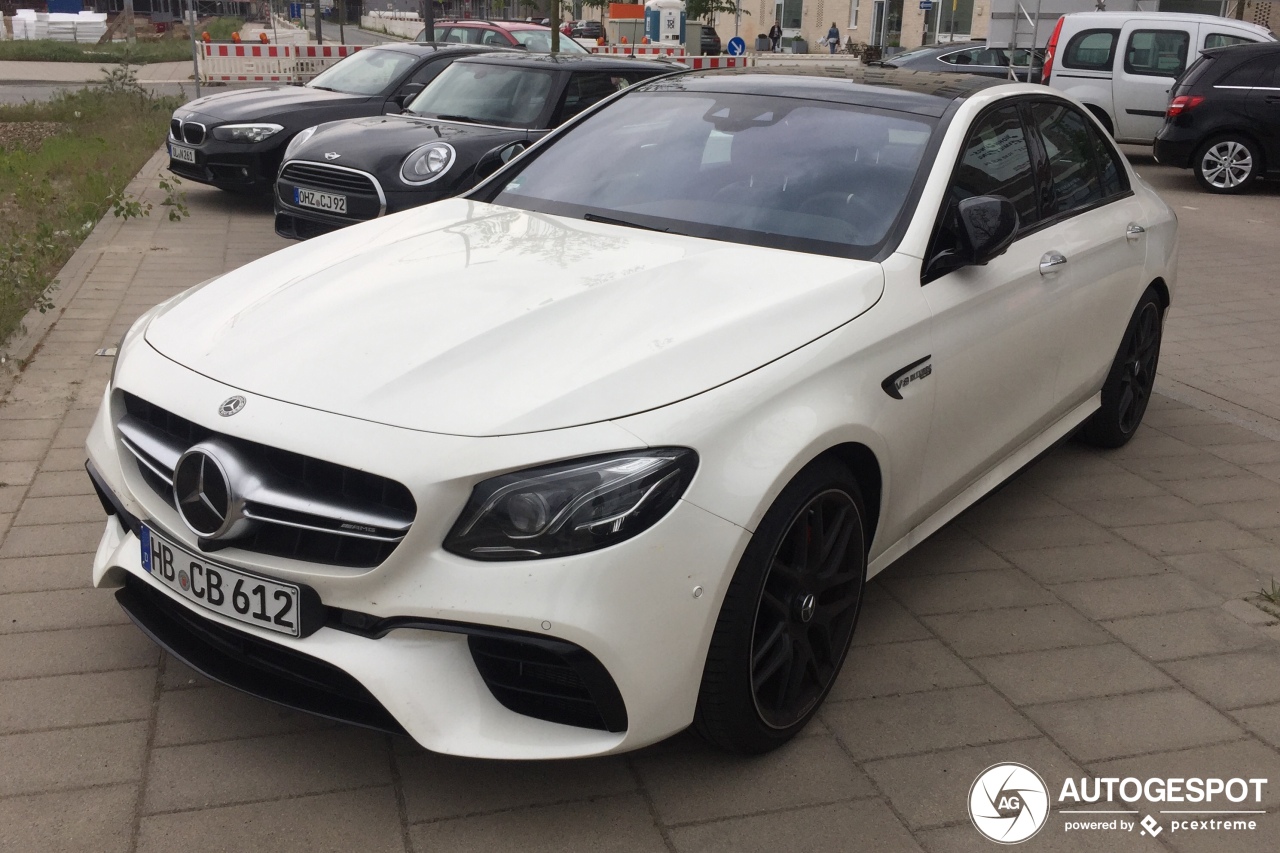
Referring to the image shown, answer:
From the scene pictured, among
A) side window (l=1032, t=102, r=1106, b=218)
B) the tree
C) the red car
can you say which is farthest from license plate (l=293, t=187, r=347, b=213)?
the tree

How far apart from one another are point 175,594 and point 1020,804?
1.93 metres

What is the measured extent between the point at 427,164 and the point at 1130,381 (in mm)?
4794

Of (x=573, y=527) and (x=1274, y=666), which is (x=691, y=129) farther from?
(x=1274, y=666)

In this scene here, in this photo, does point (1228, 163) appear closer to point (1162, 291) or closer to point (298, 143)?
point (1162, 291)

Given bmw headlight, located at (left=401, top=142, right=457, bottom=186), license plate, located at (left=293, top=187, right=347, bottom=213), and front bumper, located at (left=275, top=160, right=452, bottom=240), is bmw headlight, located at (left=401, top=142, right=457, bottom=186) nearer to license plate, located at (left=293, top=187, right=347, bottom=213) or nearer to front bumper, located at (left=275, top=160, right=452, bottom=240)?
front bumper, located at (left=275, top=160, right=452, bottom=240)

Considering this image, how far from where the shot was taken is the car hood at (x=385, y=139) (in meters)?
8.03

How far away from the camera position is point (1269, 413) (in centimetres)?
571

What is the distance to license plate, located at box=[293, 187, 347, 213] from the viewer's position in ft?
26.0

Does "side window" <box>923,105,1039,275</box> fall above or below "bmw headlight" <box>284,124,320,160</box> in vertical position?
above

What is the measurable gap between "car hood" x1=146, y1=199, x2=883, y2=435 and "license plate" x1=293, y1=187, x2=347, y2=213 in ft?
15.0

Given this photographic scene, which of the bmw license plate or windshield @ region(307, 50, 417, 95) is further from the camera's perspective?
windshield @ region(307, 50, 417, 95)

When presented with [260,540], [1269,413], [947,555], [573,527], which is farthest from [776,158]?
[1269,413]

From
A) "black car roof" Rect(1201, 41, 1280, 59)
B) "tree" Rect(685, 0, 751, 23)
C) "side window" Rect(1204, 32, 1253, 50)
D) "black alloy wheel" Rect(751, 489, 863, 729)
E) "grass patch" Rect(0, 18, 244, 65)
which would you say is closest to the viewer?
"black alloy wheel" Rect(751, 489, 863, 729)

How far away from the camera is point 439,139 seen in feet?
26.7
